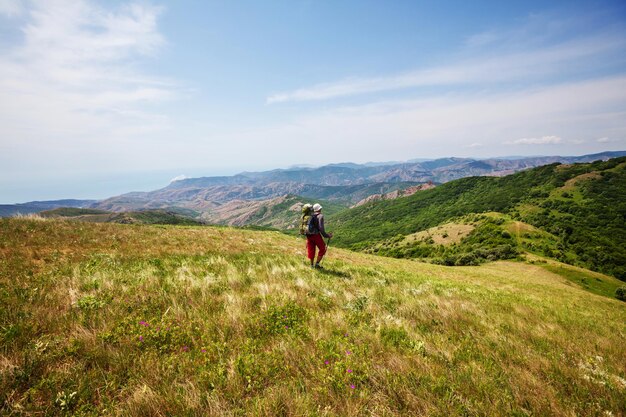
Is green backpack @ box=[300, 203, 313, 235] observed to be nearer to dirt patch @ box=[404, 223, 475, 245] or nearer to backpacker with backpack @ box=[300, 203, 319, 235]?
backpacker with backpack @ box=[300, 203, 319, 235]

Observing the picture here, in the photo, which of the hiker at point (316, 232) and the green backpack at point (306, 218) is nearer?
the hiker at point (316, 232)

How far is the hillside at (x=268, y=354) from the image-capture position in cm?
326

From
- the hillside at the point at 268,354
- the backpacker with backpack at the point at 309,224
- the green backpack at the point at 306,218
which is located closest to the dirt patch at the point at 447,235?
the green backpack at the point at 306,218

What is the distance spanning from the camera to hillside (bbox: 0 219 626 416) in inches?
128

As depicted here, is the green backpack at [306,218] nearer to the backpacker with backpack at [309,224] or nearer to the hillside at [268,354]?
the backpacker with backpack at [309,224]

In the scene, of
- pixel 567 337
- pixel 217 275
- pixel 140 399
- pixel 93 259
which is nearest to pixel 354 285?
pixel 217 275

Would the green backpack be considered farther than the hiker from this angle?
Yes

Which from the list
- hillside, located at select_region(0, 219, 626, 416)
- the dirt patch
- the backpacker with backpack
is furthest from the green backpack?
the dirt patch

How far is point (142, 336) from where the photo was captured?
4.37 metres

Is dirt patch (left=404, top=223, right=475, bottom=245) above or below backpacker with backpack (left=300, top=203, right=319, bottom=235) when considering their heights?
below

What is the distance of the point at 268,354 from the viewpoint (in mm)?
4254

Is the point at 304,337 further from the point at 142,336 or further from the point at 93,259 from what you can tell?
the point at 93,259

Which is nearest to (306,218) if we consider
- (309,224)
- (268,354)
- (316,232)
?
(309,224)

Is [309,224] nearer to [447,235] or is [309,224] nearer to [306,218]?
[306,218]
